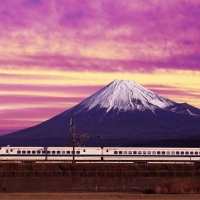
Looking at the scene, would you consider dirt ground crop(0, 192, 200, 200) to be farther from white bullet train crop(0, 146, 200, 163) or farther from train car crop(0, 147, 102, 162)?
train car crop(0, 147, 102, 162)

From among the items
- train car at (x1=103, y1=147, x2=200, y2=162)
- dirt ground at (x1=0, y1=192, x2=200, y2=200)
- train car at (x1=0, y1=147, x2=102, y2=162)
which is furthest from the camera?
train car at (x1=103, y1=147, x2=200, y2=162)

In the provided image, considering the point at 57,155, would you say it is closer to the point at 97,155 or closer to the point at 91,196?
the point at 97,155

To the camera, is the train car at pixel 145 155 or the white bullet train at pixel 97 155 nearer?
the white bullet train at pixel 97 155

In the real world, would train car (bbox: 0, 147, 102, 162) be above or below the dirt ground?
above

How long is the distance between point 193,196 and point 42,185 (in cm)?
1287

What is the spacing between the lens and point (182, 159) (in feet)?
286

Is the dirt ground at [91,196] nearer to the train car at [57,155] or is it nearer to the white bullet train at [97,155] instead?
the white bullet train at [97,155]

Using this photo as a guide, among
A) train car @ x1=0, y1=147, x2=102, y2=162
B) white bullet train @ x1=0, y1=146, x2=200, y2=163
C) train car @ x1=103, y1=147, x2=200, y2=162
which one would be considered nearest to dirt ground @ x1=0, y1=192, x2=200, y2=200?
train car @ x1=103, y1=147, x2=200, y2=162

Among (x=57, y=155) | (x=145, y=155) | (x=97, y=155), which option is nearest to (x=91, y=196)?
(x=97, y=155)

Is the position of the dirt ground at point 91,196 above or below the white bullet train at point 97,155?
below

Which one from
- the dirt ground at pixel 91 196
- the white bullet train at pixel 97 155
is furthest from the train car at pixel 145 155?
the dirt ground at pixel 91 196

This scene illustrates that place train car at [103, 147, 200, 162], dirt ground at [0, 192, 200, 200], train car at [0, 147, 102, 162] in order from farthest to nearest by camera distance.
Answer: train car at [103, 147, 200, 162], train car at [0, 147, 102, 162], dirt ground at [0, 192, 200, 200]

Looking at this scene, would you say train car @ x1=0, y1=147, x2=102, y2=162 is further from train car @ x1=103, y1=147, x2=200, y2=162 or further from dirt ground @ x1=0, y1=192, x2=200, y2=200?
dirt ground @ x1=0, y1=192, x2=200, y2=200

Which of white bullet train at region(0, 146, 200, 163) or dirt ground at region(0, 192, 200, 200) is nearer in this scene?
dirt ground at region(0, 192, 200, 200)
